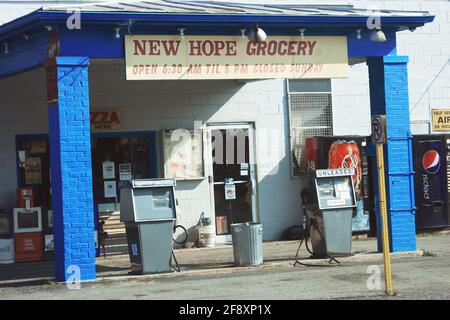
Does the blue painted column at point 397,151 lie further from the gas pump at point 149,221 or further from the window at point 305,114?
the gas pump at point 149,221

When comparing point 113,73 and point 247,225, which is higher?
point 113,73

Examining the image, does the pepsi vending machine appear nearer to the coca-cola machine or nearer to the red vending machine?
the coca-cola machine

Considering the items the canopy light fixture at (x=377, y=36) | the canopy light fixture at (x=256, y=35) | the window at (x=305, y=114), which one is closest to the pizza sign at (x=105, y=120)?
the window at (x=305, y=114)

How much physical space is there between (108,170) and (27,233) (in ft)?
7.32

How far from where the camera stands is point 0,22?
16.8 metres

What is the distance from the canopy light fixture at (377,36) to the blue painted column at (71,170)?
16.5 ft

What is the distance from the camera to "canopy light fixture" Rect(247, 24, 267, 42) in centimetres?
1370

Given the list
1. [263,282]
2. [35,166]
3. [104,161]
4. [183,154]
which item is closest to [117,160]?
[104,161]

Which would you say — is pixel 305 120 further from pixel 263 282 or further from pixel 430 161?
pixel 263 282

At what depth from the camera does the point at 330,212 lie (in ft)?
47.4

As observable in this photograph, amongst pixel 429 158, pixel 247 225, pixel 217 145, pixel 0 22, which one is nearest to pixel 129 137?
pixel 217 145

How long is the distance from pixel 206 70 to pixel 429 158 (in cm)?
695

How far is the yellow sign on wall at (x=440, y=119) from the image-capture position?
790 inches
